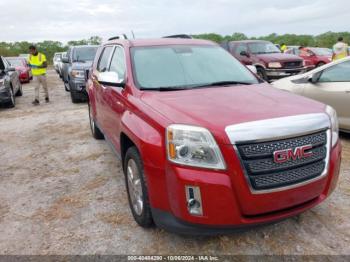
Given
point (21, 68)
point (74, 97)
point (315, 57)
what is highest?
point (21, 68)

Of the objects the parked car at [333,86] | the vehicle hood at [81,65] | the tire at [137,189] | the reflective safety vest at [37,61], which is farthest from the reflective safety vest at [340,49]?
the tire at [137,189]

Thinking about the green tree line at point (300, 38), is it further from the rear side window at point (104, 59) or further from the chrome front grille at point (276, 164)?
the chrome front grille at point (276, 164)

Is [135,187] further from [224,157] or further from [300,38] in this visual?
[300,38]

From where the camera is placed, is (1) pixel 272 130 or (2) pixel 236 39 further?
(2) pixel 236 39

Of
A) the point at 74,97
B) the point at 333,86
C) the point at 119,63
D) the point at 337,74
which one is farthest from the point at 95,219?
the point at 74,97

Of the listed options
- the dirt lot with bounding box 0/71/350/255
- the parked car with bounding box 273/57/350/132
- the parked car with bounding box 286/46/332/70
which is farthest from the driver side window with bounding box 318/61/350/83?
the parked car with bounding box 286/46/332/70

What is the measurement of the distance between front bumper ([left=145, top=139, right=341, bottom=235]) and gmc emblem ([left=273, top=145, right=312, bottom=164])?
247 mm

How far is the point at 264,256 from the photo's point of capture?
270cm

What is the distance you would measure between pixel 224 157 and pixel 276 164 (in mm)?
397

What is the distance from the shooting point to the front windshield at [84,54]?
11.1 meters

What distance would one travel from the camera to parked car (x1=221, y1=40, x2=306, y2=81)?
484 inches

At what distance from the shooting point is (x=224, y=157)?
2336 mm

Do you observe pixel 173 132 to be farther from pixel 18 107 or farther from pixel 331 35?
pixel 331 35

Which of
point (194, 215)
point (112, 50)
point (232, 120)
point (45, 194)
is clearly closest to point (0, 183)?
point (45, 194)
